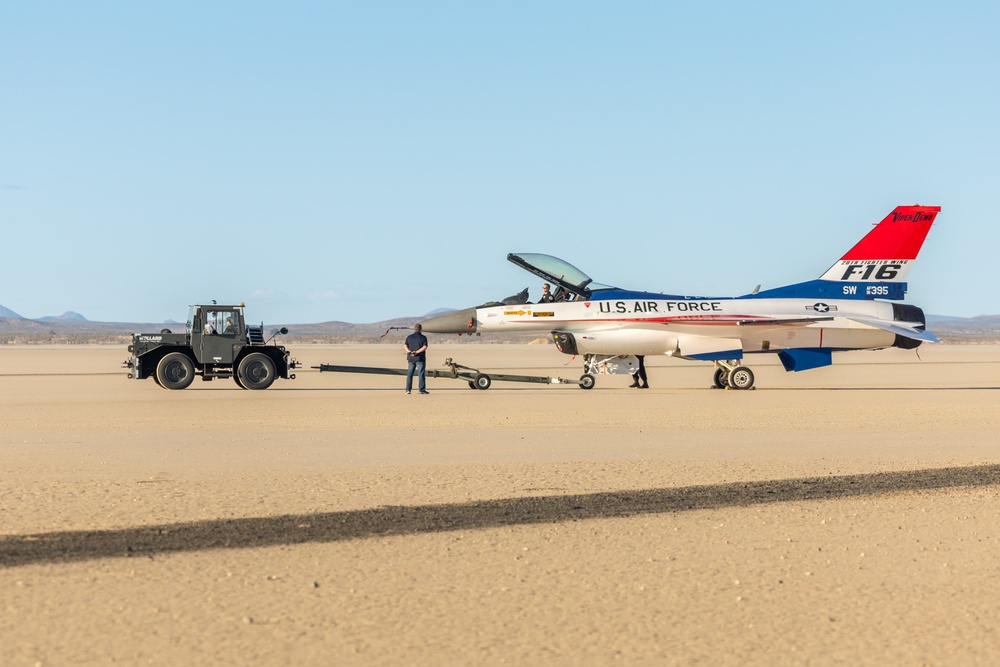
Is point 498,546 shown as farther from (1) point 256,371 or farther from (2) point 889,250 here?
(2) point 889,250

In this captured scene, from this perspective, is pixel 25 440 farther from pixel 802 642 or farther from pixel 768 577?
pixel 802 642

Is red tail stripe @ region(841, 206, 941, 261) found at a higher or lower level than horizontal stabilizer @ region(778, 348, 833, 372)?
higher

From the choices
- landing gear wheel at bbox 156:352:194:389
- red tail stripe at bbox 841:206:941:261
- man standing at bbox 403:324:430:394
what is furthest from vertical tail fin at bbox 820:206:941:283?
landing gear wheel at bbox 156:352:194:389

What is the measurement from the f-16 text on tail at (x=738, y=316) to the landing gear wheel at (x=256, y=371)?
13.4 ft

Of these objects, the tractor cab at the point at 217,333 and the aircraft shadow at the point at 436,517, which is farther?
the tractor cab at the point at 217,333

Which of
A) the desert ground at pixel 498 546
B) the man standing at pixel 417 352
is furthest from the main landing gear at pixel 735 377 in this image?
the desert ground at pixel 498 546

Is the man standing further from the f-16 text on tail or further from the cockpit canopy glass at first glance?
the cockpit canopy glass

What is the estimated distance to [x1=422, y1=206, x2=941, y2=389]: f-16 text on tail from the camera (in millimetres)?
27562

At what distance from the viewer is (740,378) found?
27.8 metres

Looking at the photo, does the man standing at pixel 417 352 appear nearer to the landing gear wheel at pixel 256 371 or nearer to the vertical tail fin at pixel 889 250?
the landing gear wheel at pixel 256 371

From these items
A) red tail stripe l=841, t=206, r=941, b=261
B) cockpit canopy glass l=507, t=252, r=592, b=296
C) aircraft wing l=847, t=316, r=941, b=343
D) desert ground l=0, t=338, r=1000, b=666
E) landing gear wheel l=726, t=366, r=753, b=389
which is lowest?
desert ground l=0, t=338, r=1000, b=666

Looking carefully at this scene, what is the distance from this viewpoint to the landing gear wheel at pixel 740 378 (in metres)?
27.8

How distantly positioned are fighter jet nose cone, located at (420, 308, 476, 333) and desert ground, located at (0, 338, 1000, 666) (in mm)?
11427

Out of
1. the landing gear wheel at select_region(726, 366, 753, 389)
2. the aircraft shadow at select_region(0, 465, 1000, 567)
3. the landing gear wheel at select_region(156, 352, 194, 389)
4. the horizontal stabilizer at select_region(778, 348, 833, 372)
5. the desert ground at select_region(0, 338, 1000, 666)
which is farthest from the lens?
the horizontal stabilizer at select_region(778, 348, 833, 372)
